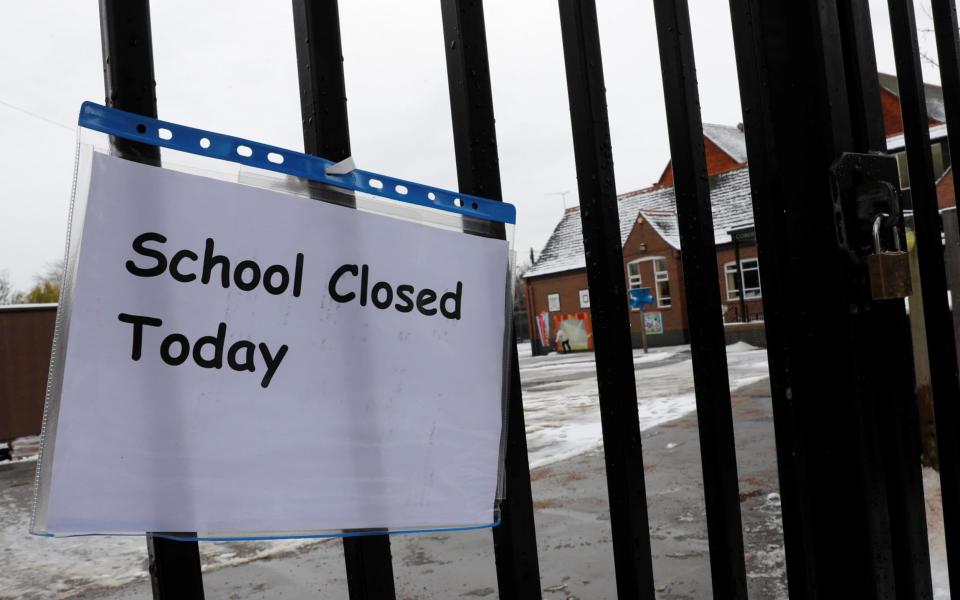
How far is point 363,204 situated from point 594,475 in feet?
18.7

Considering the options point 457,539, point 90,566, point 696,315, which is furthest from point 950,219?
point 90,566

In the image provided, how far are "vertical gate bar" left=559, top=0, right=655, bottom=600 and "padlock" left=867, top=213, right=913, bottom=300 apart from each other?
0.43 metres

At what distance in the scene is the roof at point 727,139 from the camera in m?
30.7

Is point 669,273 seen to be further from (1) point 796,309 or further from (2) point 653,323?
(1) point 796,309

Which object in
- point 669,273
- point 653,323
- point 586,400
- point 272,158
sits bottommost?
point 586,400

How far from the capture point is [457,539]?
4645 millimetres

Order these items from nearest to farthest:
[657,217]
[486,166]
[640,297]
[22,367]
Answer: [486,166] < [22,367] < [640,297] < [657,217]

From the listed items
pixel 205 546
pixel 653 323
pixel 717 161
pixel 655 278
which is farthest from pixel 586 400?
pixel 717 161

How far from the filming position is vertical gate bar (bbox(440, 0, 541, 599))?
101cm

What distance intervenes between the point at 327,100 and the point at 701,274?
2.18 feet

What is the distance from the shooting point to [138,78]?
0.78m

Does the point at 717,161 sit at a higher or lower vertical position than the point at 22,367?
higher

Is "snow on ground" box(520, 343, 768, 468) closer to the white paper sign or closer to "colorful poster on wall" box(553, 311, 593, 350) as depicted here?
the white paper sign

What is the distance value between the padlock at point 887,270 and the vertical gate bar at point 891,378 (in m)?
0.06
